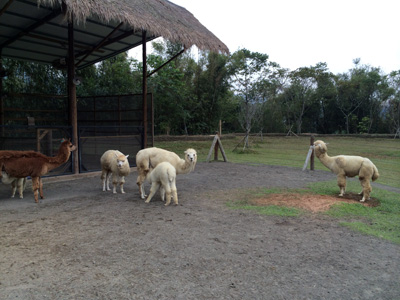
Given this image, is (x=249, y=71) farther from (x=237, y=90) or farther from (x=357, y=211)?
(x=357, y=211)

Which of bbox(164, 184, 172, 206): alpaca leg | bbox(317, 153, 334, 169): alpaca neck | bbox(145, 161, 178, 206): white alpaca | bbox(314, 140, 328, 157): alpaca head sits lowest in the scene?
bbox(164, 184, 172, 206): alpaca leg

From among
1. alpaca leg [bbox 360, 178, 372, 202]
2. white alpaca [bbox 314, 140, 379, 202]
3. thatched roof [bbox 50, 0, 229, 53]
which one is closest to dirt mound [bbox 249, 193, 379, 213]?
alpaca leg [bbox 360, 178, 372, 202]

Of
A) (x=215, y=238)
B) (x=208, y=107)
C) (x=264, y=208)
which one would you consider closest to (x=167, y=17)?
(x=264, y=208)

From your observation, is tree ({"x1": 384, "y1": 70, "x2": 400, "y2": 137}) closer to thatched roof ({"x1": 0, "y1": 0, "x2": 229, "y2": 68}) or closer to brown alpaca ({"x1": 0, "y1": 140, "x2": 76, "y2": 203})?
thatched roof ({"x1": 0, "y1": 0, "x2": 229, "y2": 68})

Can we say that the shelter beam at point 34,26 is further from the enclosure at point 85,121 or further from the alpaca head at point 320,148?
the alpaca head at point 320,148

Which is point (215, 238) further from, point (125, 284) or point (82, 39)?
point (82, 39)

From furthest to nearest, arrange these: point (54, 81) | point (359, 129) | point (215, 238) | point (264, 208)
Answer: point (359, 129)
point (54, 81)
point (264, 208)
point (215, 238)

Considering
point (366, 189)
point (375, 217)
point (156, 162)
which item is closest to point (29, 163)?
point (156, 162)

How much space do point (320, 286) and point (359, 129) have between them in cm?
3037

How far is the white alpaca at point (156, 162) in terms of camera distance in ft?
19.8

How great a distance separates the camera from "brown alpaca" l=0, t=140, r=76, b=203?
5.63 metres

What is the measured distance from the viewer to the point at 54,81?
579 inches

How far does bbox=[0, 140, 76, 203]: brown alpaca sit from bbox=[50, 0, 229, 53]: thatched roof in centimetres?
315

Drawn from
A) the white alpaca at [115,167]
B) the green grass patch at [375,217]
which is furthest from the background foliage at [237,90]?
the green grass patch at [375,217]
